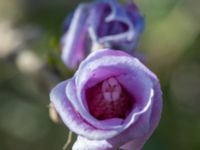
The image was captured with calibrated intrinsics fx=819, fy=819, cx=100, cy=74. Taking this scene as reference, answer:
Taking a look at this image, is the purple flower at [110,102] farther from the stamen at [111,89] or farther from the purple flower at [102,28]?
the purple flower at [102,28]

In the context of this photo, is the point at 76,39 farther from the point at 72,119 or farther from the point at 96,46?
the point at 72,119

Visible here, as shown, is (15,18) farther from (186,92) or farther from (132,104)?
(132,104)

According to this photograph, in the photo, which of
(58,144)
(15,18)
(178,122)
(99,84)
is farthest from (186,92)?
(99,84)

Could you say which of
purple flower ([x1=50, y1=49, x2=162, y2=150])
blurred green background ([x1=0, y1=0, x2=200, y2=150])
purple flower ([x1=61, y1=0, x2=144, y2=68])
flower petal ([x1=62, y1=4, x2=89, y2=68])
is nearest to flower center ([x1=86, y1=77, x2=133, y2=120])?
purple flower ([x1=50, y1=49, x2=162, y2=150])

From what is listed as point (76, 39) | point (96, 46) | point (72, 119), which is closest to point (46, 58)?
point (76, 39)

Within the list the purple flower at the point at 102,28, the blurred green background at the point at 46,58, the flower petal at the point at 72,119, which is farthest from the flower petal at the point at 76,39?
the flower petal at the point at 72,119
